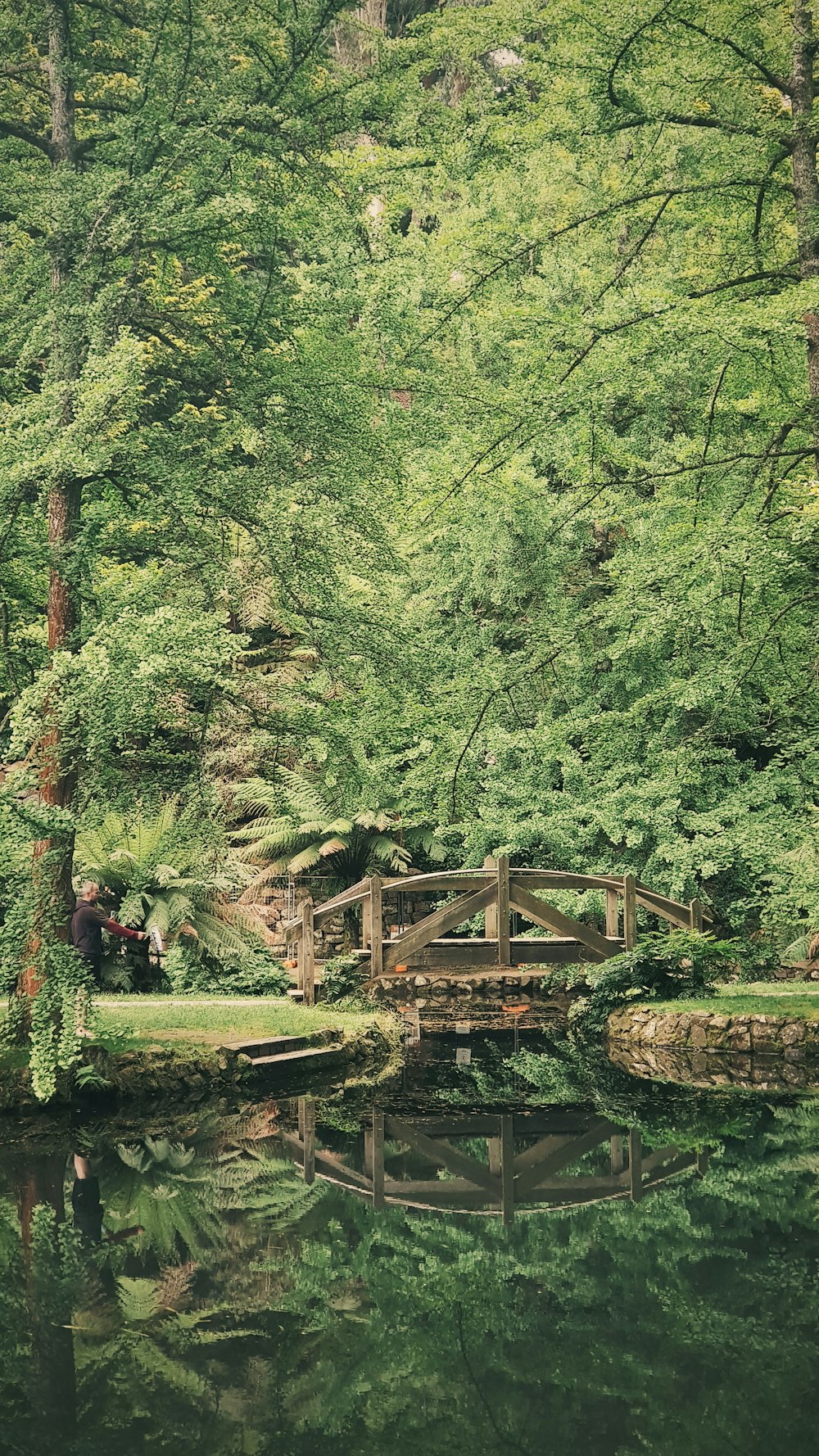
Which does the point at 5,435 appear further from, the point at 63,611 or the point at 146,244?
the point at 146,244

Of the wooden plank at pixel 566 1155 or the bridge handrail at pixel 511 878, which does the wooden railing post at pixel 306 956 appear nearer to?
the bridge handrail at pixel 511 878

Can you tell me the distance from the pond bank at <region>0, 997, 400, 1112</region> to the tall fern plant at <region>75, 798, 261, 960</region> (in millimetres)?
2133

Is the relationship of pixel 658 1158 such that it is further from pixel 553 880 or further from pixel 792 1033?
pixel 553 880

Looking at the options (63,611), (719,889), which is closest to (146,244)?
(63,611)

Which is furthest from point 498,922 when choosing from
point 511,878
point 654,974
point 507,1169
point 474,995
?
point 507,1169

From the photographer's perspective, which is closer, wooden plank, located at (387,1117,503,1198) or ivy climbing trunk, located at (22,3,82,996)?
wooden plank, located at (387,1117,503,1198)

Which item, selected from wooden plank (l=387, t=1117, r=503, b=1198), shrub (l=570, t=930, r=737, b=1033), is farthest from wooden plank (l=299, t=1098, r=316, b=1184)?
shrub (l=570, t=930, r=737, b=1033)

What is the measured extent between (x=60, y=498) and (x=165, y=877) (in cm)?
658

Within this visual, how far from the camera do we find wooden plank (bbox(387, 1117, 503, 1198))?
8094 millimetres

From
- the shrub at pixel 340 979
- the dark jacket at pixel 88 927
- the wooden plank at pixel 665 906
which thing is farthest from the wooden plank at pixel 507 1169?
the wooden plank at pixel 665 906

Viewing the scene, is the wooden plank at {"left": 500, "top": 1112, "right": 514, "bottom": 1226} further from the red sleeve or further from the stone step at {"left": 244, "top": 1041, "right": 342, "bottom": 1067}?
the red sleeve

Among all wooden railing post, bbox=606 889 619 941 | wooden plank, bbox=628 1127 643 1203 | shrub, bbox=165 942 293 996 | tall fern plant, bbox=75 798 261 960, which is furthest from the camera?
wooden railing post, bbox=606 889 619 941

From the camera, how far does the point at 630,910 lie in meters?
15.7

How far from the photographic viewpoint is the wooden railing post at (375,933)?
14.8 meters
